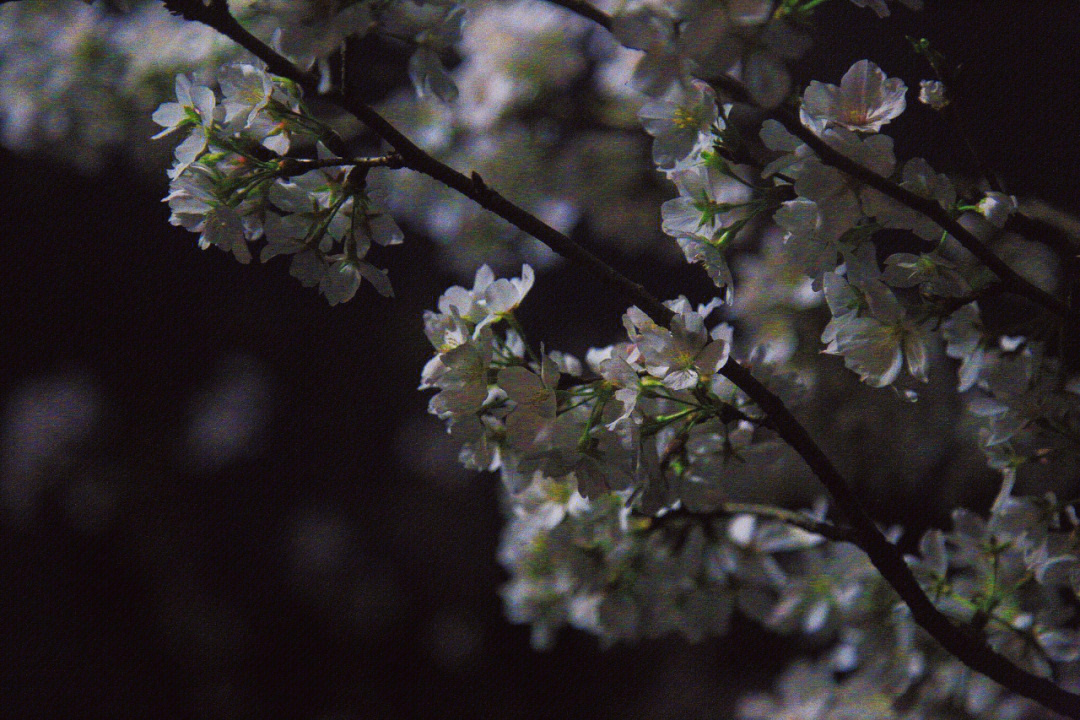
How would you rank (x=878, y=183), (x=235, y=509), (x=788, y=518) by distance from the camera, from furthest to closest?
(x=235, y=509) → (x=788, y=518) → (x=878, y=183)

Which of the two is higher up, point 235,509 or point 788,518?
point 788,518

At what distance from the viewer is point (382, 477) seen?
8.84 feet

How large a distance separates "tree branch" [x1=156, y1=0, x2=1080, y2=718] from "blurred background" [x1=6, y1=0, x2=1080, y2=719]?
1750mm

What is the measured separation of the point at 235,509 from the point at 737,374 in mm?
2443

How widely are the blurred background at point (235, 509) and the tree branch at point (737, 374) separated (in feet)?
5.74

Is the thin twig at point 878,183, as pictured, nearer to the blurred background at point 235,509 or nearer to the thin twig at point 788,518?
the thin twig at point 788,518

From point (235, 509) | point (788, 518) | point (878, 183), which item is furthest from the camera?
point (235, 509)

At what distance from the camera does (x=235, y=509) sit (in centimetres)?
271

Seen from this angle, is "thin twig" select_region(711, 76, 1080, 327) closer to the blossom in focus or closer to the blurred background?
the blossom in focus

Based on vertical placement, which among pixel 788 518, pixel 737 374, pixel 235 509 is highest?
pixel 737 374

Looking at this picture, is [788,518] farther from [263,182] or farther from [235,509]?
[235,509]

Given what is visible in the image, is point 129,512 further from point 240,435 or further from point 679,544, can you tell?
point 679,544

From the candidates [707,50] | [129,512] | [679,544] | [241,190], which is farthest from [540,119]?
[129,512]

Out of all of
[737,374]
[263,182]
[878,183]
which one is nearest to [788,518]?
[737,374]
